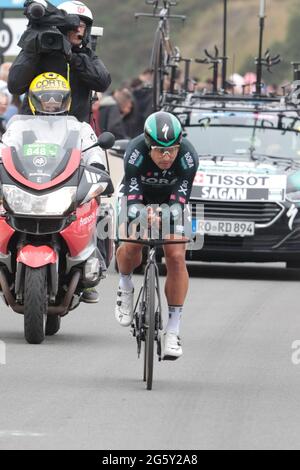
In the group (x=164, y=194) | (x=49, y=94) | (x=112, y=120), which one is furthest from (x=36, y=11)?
(x=112, y=120)

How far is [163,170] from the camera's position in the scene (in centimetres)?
1077

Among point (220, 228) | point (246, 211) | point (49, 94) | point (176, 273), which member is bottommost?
point (220, 228)

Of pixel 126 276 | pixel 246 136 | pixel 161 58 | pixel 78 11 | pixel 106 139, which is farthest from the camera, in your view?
pixel 161 58

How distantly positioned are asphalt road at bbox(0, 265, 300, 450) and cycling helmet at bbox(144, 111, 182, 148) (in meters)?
1.47

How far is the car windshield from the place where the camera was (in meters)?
19.0

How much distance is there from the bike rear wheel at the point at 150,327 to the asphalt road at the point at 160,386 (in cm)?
11

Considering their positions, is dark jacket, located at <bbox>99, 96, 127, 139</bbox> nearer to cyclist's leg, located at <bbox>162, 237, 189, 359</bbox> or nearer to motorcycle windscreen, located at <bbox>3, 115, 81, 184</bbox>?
motorcycle windscreen, located at <bbox>3, 115, 81, 184</bbox>

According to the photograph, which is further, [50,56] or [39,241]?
[50,56]

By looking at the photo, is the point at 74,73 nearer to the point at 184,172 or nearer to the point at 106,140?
the point at 106,140

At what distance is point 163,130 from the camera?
34.1 ft

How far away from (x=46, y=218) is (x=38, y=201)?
0.13 meters

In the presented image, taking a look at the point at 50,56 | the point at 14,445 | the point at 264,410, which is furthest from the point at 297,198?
the point at 14,445
